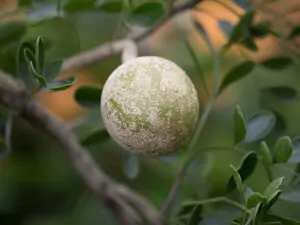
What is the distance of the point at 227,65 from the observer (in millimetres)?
946

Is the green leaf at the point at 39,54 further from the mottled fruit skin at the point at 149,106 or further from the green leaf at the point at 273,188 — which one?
the green leaf at the point at 273,188

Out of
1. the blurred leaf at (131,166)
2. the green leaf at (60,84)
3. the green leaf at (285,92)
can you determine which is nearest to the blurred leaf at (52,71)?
the green leaf at (60,84)

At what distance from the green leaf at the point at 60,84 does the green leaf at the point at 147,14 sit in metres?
0.11

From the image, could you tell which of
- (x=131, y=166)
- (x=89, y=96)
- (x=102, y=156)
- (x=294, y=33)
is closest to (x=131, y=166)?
(x=131, y=166)

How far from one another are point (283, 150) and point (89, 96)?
17 cm

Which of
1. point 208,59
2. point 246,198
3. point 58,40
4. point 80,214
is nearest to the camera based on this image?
point 246,198

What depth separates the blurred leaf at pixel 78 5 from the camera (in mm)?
626

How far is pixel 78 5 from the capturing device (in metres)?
0.63

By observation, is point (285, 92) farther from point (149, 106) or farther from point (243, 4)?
point (149, 106)

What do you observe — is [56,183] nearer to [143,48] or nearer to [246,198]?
[143,48]

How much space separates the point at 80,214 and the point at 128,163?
27cm

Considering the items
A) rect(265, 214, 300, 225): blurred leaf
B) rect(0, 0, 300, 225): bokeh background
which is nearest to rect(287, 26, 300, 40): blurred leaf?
rect(0, 0, 300, 225): bokeh background

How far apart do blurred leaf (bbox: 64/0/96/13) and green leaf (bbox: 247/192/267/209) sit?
268mm

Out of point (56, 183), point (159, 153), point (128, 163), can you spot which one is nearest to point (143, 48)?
point (56, 183)
